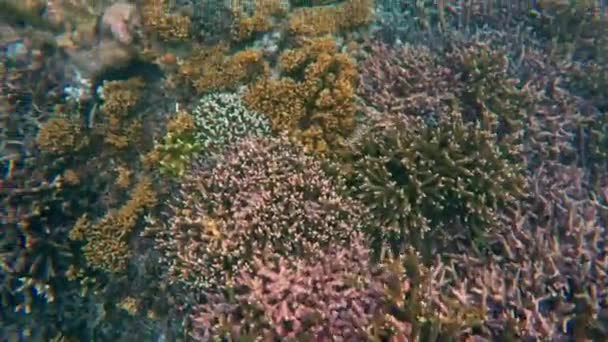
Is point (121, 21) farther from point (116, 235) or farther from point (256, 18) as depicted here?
point (116, 235)

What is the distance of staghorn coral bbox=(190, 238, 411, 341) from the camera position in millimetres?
3855

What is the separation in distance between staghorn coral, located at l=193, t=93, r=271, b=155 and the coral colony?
0.02m

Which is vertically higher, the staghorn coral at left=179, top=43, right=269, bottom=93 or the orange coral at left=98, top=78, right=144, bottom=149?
the staghorn coral at left=179, top=43, right=269, bottom=93

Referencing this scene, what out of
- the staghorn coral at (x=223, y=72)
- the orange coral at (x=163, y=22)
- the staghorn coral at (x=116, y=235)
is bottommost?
the staghorn coral at (x=116, y=235)

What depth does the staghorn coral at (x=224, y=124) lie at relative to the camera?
487cm

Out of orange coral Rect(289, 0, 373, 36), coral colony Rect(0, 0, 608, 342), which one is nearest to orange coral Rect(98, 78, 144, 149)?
coral colony Rect(0, 0, 608, 342)

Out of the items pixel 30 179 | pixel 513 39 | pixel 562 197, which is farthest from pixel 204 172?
pixel 513 39

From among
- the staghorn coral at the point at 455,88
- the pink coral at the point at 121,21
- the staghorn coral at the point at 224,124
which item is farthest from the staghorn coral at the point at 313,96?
the pink coral at the point at 121,21

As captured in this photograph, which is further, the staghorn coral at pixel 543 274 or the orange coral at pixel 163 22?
the orange coral at pixel 163 22

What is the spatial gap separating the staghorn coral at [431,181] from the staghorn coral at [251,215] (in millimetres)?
315

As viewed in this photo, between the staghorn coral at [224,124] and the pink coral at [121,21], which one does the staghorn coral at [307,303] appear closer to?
the staghorn coral at [224,124]

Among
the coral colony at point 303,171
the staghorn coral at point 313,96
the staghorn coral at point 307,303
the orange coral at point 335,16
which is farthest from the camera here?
the orange coral at point 335,16

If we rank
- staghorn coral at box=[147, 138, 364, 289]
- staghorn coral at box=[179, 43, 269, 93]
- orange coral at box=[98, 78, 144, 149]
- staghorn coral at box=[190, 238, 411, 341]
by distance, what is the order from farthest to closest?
orange coral at box=[98, 78, 144, 149] → staghorn coral at box=[179, 43, 269, 93] → staghorn coral at box=[147, 138, 364, 289] → staghorn coral at box=[190, 238, 411, 341]

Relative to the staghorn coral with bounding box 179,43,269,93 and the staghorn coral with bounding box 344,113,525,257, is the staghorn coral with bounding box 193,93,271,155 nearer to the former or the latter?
the staghorn coral with bounding box 179,43,269,93
